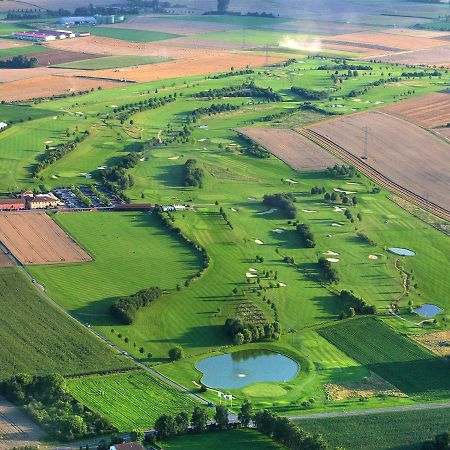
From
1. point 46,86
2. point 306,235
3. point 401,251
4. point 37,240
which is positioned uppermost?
point 46,86

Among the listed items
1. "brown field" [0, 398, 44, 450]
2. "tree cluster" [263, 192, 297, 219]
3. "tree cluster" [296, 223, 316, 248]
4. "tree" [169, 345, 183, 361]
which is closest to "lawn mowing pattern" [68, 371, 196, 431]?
"tree" [169, 345, 183, 361]

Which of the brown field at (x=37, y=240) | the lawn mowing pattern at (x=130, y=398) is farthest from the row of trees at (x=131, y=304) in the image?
the brown field at (x=37, y=240)

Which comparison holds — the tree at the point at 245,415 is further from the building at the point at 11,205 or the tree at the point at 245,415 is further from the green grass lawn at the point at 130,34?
the green grass lawn at the point at 130,34

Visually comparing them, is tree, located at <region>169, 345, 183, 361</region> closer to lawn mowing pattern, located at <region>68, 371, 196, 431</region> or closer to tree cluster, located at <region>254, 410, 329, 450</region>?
lawn mowing pattern, located at <region>68, 371, 196, 431</region>

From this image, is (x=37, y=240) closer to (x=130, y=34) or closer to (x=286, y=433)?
(x=286, y=433)

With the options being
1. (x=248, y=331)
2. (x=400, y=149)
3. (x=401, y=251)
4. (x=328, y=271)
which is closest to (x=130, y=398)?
(x=248, y=331)

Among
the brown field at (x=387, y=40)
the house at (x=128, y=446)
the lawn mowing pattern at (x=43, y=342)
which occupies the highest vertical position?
the brown field at (x=387, y=40)

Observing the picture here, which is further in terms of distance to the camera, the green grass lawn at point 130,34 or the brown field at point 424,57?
the green grass lawn at point 130,34
